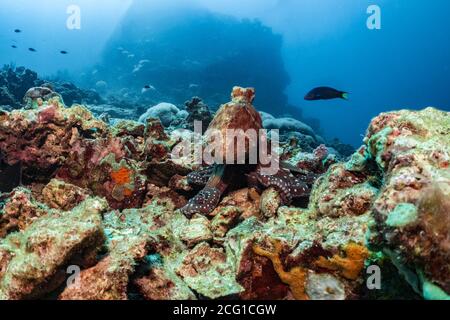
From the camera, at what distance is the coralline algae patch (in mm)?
1863

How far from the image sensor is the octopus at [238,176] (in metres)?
3.97

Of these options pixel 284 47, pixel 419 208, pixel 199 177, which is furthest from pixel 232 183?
pixel 284 47

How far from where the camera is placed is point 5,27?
471 ft

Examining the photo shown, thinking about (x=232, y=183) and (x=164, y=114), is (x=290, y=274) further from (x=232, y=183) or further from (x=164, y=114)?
(x=164, y=114)

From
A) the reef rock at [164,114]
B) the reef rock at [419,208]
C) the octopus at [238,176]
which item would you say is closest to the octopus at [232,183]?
the octopus at [238,176]

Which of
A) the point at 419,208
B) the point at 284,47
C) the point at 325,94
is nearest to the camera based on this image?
the point at 419,208

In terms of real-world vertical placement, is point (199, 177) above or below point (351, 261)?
above

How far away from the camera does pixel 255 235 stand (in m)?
2.94

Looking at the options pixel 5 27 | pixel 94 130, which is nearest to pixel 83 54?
pixel 5 27

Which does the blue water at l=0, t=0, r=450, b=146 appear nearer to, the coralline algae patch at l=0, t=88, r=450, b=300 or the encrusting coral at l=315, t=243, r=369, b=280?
the coralline algae patch at l=0, t=88, r=450, b=300

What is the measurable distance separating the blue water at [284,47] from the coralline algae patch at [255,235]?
34579 millimetres

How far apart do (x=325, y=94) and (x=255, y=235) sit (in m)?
6.05

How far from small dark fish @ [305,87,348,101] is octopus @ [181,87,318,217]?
13.0 feet

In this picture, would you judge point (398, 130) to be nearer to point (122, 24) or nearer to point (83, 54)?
point (122, 24)
